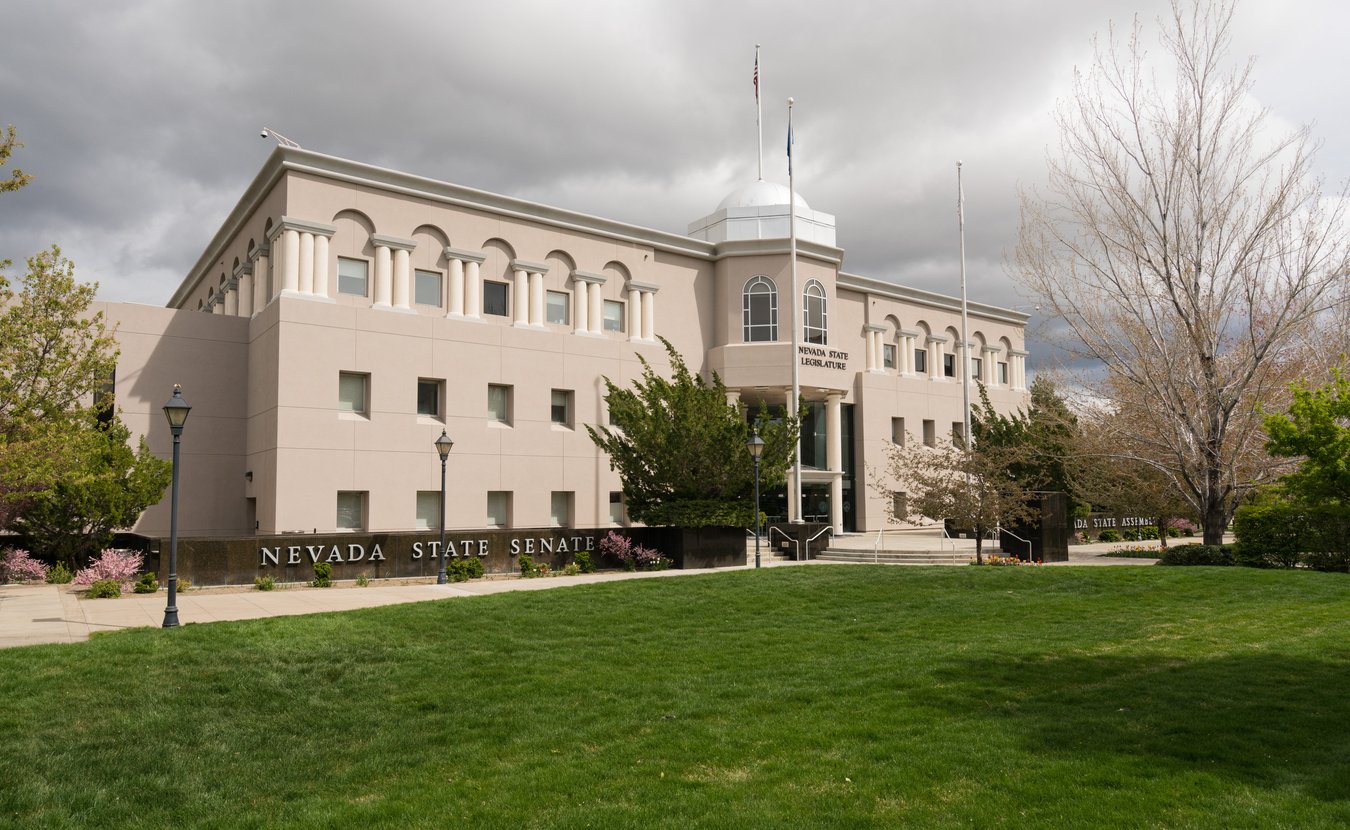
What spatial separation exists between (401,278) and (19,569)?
552 inches

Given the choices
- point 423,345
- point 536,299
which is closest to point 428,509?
point 423,345

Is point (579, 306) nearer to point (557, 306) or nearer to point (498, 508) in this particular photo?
point (557, 306)

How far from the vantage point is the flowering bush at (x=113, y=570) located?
21062 mm

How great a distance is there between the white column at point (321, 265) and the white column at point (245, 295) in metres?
4.79

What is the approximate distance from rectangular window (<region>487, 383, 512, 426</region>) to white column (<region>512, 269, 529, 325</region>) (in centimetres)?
251

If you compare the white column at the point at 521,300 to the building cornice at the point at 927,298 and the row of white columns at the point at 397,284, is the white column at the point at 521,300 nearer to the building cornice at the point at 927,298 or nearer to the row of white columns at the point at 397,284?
the row of white columns at the point at 397,284

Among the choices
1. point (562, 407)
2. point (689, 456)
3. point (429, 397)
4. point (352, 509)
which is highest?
point (429, 397)

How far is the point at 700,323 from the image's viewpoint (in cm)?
4012

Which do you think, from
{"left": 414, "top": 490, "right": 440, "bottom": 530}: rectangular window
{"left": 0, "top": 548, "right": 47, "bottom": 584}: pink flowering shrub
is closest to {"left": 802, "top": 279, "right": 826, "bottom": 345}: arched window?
{"left": 414, "top": 490, "right": 440, "bottom": 530}: rectangular window

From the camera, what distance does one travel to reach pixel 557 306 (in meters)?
35.9

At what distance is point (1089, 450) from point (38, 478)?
1101 inches

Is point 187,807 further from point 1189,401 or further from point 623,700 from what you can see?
point 1189,401

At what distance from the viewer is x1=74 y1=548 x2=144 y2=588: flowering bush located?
2106 cm

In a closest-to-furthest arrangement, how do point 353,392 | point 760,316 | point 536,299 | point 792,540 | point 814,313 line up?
point 353,392, point 792,540, point 536,299, point 760,316, point 814,313
